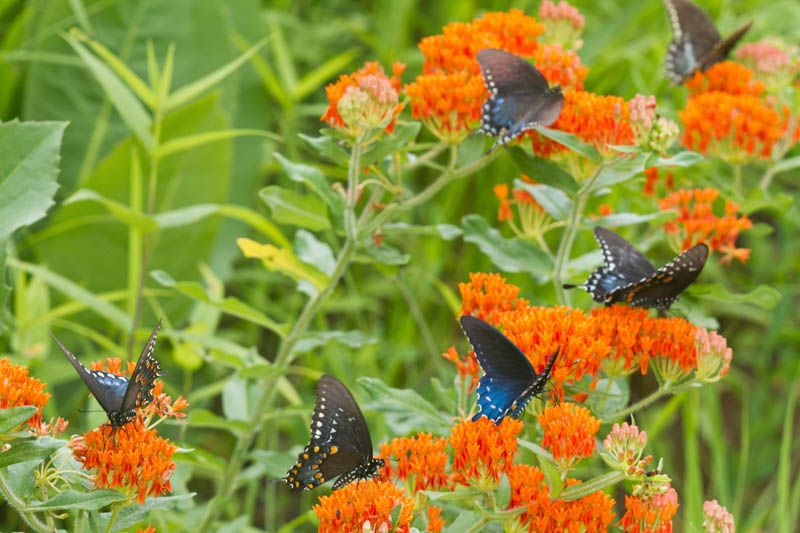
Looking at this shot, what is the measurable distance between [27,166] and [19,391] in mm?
875

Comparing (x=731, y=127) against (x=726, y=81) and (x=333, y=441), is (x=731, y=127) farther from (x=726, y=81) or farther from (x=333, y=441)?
(x=333, y=441)

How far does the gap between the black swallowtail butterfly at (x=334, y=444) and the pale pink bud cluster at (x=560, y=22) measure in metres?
1.49

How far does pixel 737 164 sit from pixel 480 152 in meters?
1.03

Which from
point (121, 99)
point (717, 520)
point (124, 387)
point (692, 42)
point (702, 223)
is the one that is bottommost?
point (717, 520)

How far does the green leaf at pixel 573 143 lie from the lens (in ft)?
8.16

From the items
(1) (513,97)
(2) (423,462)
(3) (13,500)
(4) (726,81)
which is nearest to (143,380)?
(3) (13,500)

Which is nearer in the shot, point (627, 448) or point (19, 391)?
point (19, 391)

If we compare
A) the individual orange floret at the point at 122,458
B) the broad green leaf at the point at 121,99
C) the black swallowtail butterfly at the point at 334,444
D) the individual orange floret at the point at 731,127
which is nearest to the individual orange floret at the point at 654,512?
the black swallowtail butterfly at the point at 334,444

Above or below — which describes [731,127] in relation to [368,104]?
below

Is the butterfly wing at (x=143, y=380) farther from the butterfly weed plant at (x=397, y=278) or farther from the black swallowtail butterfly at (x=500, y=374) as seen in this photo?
the black swallowtail butterfly at (x=500, y=374)

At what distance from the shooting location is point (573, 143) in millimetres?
2510

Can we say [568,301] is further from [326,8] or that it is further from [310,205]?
[326,8]

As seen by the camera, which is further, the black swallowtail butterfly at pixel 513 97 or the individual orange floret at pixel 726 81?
the individual orange floret at pixel 726 81

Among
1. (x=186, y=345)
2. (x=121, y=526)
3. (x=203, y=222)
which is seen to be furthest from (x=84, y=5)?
(x=121, y=526)
